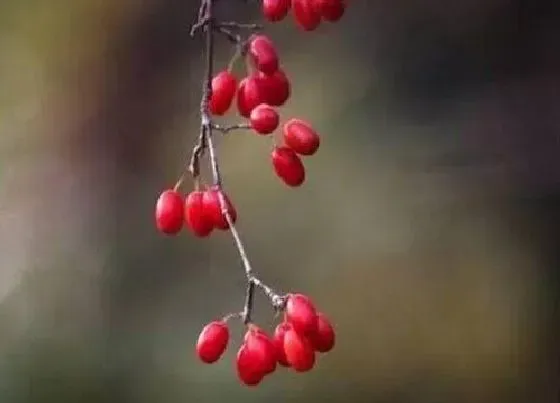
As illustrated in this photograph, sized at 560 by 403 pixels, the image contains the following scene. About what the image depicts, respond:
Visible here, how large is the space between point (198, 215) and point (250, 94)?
0.10 m

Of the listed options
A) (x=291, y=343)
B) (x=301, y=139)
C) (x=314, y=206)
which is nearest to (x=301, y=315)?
(x=291, y=343)

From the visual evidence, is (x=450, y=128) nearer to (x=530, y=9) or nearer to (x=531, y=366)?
(x=530, y=9)

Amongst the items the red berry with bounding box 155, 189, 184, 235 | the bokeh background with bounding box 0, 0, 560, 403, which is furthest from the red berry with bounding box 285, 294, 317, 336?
the bokeh background with bounding box 0, 0, 560, 403

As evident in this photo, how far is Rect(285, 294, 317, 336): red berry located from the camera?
26.0 inches

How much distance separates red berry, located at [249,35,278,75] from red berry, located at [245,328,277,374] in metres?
0.18

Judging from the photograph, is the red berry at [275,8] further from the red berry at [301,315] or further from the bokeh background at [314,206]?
the bokeh background at [314,206]

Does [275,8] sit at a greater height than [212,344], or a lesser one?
greater

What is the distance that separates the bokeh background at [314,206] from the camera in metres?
1.00

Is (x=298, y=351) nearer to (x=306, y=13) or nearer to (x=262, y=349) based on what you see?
(x=262, y=349)

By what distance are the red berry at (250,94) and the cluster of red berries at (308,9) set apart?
54mm

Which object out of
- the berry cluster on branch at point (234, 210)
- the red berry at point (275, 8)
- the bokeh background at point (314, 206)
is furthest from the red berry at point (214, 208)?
the bokeh background at point (314, 206)

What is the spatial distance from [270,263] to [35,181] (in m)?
0.27

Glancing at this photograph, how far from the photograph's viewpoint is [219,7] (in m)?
1.05

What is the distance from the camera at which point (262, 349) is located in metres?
0.69
